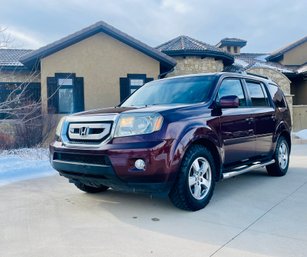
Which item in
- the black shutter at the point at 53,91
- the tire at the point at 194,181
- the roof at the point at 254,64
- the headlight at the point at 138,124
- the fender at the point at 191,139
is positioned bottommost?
the tire at the point at 194,181

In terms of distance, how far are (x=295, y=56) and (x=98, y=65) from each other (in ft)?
53.6

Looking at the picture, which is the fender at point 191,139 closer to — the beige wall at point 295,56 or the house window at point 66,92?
the house window at point 66,92

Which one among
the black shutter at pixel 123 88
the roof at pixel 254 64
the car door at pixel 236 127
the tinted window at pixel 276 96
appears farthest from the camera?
the roof at pixel 254 64

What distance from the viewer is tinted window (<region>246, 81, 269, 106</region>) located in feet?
18.8

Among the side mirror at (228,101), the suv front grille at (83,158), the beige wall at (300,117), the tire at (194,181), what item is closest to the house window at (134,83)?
the beige wall at (300,117)

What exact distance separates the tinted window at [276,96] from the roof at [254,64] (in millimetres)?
10570

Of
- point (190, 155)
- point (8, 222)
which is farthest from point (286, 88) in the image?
point (8, 222)

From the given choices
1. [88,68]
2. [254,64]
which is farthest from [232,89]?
[254,64]

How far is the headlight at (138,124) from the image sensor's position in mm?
3855

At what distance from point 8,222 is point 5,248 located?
805 millimetres

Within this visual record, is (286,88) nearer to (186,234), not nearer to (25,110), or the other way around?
(25,110)

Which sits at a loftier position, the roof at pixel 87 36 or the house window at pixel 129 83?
the roof at pixel 87 36

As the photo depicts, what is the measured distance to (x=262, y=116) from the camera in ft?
18.8

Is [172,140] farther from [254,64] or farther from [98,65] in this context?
[254,64]
